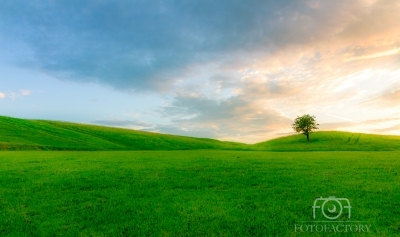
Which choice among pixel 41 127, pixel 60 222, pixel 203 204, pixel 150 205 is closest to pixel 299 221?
pixel 203 204

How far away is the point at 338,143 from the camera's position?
278 feet

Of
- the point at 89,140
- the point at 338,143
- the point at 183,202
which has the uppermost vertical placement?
the point at 338,143

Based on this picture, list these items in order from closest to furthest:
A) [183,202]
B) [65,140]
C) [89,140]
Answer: [183,202] → [65,140] → [89,140]

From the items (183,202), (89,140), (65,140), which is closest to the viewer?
(183,202)

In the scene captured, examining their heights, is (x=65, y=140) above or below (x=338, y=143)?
below

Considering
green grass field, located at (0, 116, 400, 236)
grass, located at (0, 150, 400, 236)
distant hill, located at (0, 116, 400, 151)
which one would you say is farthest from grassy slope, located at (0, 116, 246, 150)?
grass, located at (0, 150, 400, 236)

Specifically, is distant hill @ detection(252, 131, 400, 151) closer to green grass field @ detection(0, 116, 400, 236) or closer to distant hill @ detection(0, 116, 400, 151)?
distant hill @ detection(0, 116, 400, 151)

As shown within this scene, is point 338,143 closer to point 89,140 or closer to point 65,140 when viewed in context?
point 89,140

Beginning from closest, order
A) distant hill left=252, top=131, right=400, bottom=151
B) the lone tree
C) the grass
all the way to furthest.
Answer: the grass < distant hill left=252, top=131, right=400, bottom=151 < the lone tree

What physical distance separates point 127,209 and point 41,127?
74504mm

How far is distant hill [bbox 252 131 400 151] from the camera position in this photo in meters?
73.2

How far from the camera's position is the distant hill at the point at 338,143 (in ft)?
240

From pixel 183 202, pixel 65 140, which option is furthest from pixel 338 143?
pixel 183 202

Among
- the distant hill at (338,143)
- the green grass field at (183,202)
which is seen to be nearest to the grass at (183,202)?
the green grass field at (183,202)
